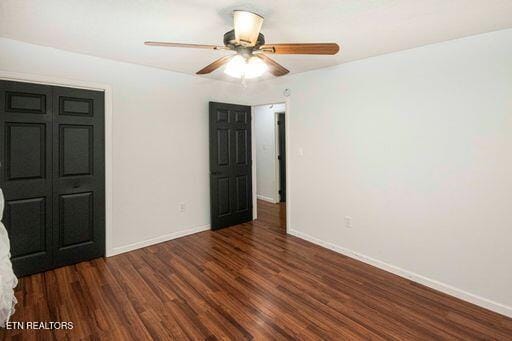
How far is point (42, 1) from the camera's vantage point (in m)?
1.81

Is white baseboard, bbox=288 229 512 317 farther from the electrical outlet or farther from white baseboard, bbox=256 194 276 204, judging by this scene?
white baseboard, bbox=256 194 276 204

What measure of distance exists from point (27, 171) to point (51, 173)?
192mm

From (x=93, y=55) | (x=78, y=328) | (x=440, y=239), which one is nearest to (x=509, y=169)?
(x=440, y=239)

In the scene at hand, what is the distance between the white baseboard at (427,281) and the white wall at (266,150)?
260 centimetres

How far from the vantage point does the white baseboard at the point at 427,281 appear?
2188 millimetres

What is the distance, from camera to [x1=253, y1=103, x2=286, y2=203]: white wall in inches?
234

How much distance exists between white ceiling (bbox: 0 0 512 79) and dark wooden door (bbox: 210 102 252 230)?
56.8 inches

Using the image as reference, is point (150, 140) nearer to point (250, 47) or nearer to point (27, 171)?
point (27, 171)

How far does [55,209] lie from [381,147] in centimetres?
358

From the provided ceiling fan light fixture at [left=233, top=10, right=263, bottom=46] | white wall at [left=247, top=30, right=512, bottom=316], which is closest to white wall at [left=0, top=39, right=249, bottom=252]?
white wall at [left=247, top=30, right=512, bottom=316]

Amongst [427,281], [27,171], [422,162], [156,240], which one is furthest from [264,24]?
[156,240]

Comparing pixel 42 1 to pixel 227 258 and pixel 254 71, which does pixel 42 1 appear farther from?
pixel 227 258

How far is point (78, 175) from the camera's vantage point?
2943 millimetres

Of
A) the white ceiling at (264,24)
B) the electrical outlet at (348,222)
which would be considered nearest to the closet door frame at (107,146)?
the white ceiling at (264,24)
